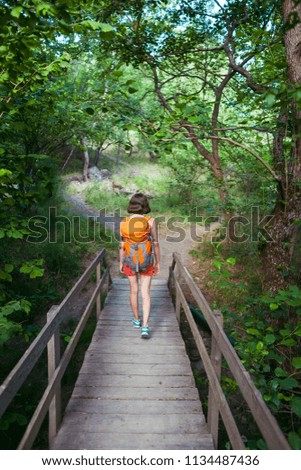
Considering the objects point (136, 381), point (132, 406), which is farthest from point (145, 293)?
point (132, 406)

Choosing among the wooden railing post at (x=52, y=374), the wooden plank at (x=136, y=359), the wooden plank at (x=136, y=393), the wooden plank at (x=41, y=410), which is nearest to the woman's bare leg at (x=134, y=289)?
the wooden plank at (x=136, y=359)

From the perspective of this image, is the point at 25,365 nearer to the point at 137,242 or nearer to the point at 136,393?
the point at 136,393

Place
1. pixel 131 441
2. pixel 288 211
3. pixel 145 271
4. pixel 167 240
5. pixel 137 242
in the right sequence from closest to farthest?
pixel 131 441
pixel 137 242
pixel 145 271
pixel 288 211
pixel 167 240

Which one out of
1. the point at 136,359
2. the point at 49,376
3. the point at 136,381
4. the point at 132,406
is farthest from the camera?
the point at 136,359

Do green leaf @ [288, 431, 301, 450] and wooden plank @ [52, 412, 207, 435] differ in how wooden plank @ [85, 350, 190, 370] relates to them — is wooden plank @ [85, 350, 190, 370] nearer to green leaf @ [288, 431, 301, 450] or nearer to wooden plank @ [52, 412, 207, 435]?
wooden plank @ [52, 412, 207, 435]

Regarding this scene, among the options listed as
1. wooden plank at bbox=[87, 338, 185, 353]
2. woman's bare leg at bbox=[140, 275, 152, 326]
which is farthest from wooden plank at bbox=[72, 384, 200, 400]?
woman's bare leg at bbox=[140, 275, 152, 326]

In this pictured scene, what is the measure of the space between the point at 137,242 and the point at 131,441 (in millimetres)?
2460

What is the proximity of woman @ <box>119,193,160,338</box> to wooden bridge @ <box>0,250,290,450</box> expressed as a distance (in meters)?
0.79

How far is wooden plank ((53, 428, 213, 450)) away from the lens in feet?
9.55

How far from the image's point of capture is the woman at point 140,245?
463 centimetres

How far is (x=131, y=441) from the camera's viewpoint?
2.97 m

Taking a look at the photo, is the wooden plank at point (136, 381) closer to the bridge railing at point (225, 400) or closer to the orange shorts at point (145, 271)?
the bridge railing at point (225, 400)

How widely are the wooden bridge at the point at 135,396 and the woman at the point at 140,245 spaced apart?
0.79 meters
